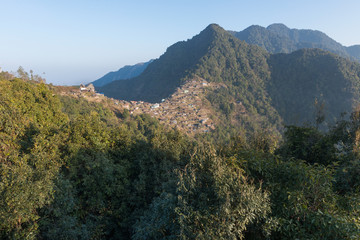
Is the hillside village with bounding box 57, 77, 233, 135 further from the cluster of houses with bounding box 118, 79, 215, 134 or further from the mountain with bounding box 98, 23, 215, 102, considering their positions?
the mountain with bounding box 98, 23, 215, 102

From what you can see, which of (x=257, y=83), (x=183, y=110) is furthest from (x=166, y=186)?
(x=257, y=83)

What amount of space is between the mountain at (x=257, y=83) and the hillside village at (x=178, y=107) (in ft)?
23.3

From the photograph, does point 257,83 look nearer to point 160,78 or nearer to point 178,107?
point 178,107

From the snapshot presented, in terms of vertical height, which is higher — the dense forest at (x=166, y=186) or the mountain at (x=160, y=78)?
the mountain at (x=160, y=78)

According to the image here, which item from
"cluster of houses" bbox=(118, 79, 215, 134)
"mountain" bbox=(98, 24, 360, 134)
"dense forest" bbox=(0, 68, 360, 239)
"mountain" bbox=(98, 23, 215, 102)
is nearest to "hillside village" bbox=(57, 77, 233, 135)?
"cluster of houses" bbox=(118, 79, 215, 134)

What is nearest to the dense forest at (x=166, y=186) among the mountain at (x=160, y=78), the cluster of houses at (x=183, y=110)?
the cluster of houses at (x=183, y=110)

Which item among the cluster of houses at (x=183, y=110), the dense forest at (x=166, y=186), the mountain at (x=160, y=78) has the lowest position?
the cluster of houses at (x=183, y=110)

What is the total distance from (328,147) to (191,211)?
40.8ft

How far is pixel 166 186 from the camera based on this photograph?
6949mm

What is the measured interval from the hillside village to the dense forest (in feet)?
198

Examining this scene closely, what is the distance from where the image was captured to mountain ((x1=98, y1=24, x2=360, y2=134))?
103 m

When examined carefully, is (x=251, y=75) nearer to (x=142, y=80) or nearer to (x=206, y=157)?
(x=142, y=80)

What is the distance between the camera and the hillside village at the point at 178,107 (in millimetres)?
73938

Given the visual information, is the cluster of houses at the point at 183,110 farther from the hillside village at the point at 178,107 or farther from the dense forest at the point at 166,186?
the dense forest at the point at 166,186
